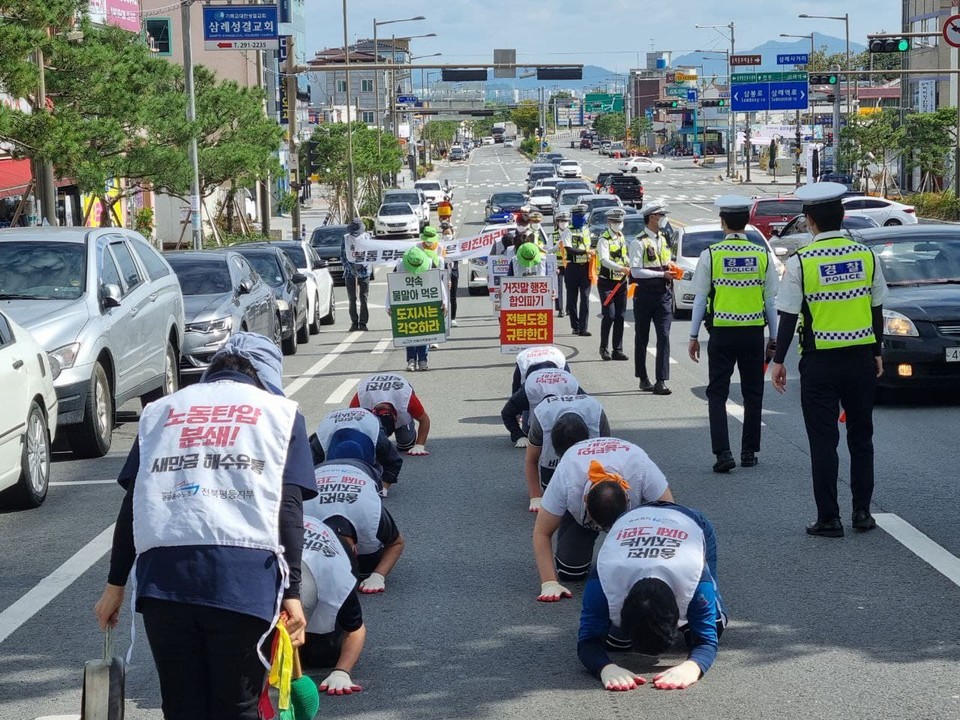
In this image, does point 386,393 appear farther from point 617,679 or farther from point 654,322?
point 617,679

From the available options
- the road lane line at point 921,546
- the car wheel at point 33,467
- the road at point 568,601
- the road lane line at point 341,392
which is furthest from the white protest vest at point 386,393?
the road lane line at point 341,392

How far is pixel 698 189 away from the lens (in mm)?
90750

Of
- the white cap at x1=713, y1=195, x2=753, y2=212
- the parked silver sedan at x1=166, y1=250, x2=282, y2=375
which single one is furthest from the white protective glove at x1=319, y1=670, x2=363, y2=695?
the parked silver sedan at x1=166, y1=250, x2=282, y2=375

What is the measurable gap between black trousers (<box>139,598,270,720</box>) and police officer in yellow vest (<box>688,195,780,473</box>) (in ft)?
22.0

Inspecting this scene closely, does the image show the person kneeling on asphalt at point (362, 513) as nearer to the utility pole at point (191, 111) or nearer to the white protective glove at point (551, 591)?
the white protective glove at point (551, 591)

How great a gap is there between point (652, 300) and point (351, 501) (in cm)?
859

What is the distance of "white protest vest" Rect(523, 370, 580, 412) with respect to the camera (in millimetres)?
9961

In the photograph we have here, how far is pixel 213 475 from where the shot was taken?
4.08 m

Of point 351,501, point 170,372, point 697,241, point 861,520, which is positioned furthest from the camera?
point 697,241

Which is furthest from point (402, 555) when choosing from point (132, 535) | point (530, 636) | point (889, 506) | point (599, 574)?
point (132, 535)

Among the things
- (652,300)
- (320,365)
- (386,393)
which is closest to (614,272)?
(652,300)

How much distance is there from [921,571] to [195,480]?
474 cm

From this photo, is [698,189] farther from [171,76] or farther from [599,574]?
[599,574]

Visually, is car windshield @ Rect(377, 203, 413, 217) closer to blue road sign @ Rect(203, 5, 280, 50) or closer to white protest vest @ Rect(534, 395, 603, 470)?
blue road sign @ Rect(203, 5, 280, 50)
